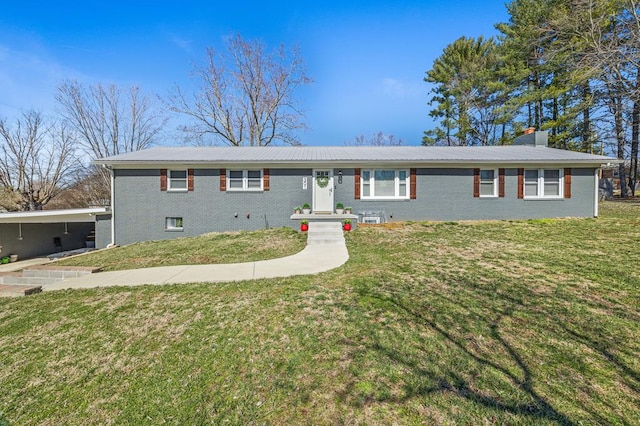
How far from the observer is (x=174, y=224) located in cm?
1173

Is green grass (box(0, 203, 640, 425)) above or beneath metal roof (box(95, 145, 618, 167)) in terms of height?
beneath

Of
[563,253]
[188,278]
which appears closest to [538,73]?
[563,253]

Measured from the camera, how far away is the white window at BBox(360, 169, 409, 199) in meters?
11.8

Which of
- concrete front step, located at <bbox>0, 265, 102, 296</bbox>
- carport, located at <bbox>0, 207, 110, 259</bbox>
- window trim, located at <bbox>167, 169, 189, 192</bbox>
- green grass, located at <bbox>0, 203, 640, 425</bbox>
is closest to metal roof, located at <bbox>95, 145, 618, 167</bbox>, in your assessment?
window trim, located at <bbox>167, 169, 189, 192</bbox>

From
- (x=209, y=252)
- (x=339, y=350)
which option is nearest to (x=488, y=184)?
(x=209, y=252)

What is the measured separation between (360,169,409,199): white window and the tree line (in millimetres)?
11293

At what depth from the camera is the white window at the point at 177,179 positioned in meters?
11.7

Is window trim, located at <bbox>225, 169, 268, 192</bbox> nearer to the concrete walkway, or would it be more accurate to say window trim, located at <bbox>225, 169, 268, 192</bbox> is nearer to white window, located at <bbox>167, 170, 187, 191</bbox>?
white window, located at <bbox>167, 170, 187, 191</bbox>

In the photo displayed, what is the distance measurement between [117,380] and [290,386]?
1.82 metres

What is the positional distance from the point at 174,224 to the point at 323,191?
6622 millimetres

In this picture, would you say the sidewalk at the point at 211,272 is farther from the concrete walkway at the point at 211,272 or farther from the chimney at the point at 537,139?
the chimney at the point at 537,139

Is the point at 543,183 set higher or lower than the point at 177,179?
lower

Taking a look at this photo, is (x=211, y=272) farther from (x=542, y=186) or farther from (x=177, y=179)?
(x=542, y=186)

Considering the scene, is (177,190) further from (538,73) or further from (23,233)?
(538,73)
